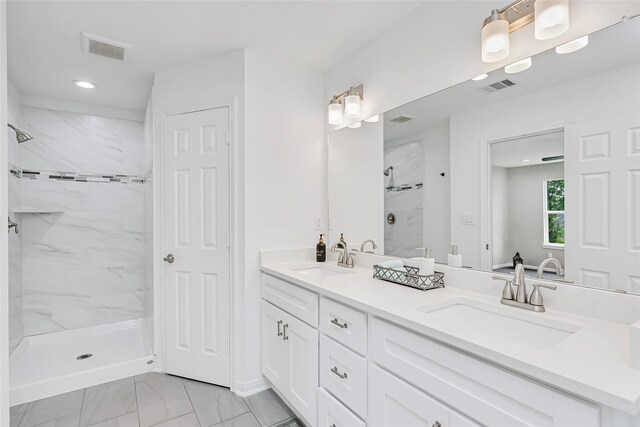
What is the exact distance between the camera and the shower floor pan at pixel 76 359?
2.22 m

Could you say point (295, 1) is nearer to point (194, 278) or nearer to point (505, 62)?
point (505, 62)

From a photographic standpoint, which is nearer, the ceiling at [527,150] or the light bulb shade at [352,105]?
the ceiling at [527,150]

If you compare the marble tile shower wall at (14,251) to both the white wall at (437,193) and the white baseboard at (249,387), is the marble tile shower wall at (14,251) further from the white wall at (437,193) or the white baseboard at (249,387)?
the white wall at (437,193)

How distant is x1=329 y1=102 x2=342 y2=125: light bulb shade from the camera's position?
2.27 m

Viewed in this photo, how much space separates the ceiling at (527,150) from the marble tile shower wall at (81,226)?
341 centimetres

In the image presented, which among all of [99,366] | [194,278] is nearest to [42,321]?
[99,366]

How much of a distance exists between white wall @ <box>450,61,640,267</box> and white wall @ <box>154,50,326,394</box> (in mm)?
1149

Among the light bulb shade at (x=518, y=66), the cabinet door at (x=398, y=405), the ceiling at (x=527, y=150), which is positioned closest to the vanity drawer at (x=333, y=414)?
the cabinet door at (x=398, y=405)

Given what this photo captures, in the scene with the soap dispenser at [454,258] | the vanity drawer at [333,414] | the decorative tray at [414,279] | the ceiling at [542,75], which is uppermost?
the ceiling at [542,75]

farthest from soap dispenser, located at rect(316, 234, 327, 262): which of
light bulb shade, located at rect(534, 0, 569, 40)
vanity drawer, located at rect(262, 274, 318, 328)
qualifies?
light bulb shade, located at rect(534, 0, 569, 40)

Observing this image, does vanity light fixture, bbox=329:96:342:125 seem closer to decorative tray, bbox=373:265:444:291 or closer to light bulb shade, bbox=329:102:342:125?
light bulb shade, bbox=329:102:342:125

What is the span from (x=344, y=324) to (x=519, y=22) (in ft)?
4.92

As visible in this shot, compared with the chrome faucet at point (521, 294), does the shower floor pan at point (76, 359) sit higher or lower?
lower

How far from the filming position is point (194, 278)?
2.36 m
